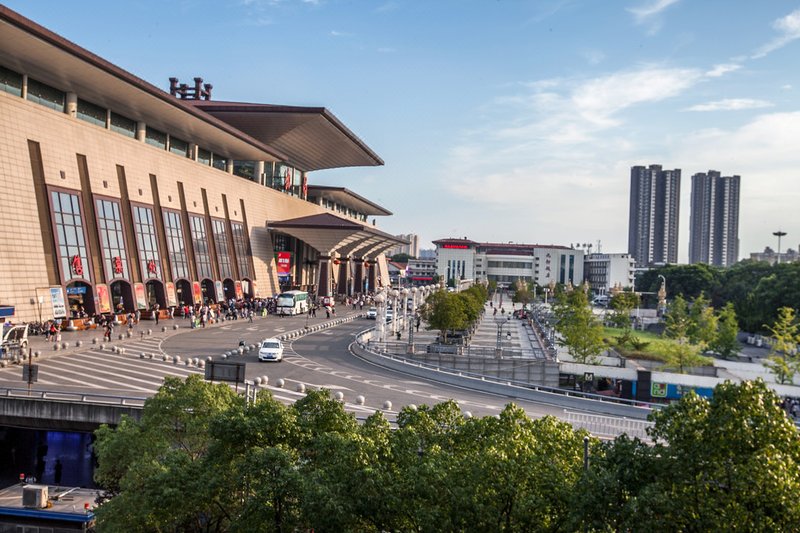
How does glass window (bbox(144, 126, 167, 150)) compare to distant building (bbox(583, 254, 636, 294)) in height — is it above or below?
above

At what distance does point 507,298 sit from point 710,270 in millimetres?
40770

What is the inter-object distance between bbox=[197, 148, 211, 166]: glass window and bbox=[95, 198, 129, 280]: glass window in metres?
22.0

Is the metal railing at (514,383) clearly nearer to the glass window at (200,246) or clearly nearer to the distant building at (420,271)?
the glass window at (200,246)

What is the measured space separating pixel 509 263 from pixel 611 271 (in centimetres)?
2381

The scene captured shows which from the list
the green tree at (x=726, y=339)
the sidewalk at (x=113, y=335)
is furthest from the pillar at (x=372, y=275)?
the green tree at (x=726, y=339)

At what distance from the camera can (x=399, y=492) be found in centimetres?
995

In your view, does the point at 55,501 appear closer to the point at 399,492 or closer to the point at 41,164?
the point at 399,492

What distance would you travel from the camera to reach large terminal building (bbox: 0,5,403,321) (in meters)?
37.9

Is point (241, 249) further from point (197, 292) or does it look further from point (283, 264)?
point (197, 292)

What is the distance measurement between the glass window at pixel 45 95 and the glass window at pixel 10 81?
1.06 meters

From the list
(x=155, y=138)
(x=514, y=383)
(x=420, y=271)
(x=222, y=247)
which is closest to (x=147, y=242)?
(x=155, y=138)

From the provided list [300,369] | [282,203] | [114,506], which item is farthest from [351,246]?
[114,506]

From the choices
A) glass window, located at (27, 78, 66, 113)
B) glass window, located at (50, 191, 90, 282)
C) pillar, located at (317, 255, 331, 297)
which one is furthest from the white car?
pillar, located at (317, 255, 331, 297)

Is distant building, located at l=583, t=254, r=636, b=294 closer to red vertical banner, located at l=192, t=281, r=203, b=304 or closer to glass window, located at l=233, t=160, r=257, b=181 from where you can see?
glass window, located at l=233, t=160, r=257, b=181
